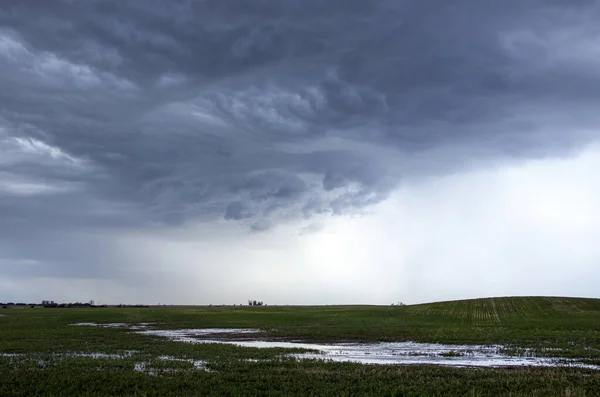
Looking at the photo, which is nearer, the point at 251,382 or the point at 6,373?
the point at 251,382

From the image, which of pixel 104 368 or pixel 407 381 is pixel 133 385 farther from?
pixel 407 381

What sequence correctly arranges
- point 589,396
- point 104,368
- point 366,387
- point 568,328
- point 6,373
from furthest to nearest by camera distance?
point 568,328
point 104,368
point 6,373
point 366,387
point 589,396

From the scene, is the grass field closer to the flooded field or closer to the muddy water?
the flooded field

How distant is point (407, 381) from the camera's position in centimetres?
2730

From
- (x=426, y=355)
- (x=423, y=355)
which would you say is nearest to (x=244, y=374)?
(x=423, y=355)

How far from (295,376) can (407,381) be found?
21.0ft

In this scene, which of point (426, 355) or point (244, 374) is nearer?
point (244, 374)

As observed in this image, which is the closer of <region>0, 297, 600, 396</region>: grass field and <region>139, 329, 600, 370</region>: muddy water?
<region>0, 297, 600, 396</region>: grass field

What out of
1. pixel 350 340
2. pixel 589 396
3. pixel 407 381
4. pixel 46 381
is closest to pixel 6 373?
pixel 46 381

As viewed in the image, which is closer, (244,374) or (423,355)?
(244,374)

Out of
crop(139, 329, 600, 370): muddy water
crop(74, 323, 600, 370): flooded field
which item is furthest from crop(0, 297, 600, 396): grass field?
crop(139, 329, 600, 370): muddy water

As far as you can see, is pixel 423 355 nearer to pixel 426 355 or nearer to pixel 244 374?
pixel 426 355

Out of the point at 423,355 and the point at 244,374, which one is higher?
the point at 244,374

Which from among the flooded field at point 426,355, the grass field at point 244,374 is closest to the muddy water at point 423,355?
the flooded field at point 426,355
